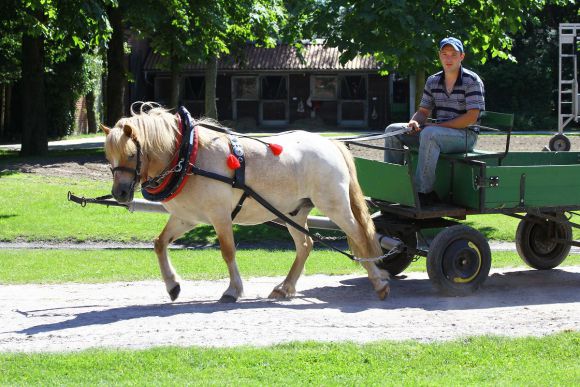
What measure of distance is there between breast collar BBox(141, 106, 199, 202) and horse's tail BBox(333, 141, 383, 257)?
1740 mm

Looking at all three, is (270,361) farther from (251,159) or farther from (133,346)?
(251,159)

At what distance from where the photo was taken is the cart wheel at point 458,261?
8781 millimetres

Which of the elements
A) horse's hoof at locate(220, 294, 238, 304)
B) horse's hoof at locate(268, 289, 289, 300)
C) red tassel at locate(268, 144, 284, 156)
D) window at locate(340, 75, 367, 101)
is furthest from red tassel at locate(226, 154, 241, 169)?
window at locate(340, 75, 367, 101)

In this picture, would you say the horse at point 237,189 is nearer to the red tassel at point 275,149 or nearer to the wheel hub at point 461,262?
the red tassel at point 275,149

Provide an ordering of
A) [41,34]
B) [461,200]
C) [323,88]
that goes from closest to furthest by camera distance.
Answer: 1. [461,200]
2. [41,34]
3. [323,88]

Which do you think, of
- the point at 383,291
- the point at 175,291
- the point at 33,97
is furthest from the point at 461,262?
the point at 33,97

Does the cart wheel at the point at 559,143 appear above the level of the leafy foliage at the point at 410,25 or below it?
below

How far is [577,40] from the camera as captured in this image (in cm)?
2464

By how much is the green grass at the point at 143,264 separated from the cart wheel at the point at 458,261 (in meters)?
2.04

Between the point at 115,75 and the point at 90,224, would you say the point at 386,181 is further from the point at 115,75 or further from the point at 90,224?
the point at 115,75

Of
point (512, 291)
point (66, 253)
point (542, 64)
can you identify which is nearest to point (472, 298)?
point (512, 291)

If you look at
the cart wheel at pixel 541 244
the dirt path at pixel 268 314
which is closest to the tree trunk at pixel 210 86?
the cart wheel at pixel 541 244

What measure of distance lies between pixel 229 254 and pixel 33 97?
57.9 ft

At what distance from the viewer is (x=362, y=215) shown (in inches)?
349
